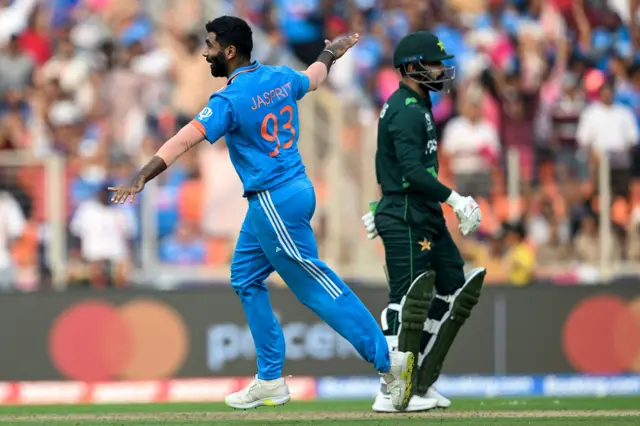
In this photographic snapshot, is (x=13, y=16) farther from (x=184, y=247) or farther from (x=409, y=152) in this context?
(x=409, y=152)

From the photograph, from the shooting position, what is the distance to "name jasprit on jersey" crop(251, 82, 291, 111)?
276 inches

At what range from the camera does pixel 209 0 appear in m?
16.0

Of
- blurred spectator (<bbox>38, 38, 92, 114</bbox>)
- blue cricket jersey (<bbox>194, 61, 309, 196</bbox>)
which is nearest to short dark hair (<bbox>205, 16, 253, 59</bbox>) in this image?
blue cricket jersey (<bbox>194, 61, 309, 196</bbox>)

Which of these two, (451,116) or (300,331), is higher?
(451,116)

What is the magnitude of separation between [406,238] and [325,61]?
115 centimetres

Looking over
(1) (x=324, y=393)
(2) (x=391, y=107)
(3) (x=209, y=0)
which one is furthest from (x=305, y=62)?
(2) (x=391, y=107)

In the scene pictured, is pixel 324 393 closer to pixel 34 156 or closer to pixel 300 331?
pixel 300 331

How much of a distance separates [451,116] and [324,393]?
380 cm

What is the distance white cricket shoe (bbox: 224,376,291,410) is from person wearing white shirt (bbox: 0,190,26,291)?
5654 mm

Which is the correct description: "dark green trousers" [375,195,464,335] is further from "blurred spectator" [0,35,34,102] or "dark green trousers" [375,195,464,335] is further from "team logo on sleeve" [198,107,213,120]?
"blurred spectator" [0,35,34,102]

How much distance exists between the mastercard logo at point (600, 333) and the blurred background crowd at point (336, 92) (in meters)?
0.45

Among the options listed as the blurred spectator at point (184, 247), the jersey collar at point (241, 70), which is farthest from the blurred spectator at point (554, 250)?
the jersey collar at point (241, 70)

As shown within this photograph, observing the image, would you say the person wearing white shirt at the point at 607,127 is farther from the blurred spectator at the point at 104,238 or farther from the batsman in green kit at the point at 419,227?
the batsman in green kit at the point at 419,227

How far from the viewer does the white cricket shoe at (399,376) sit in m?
7.33
